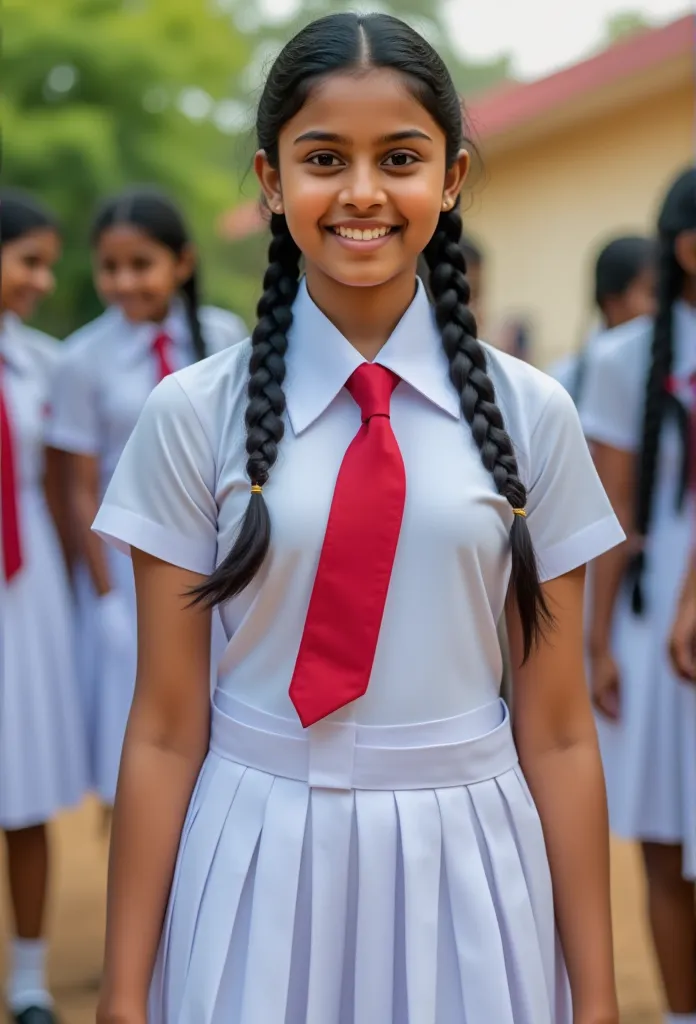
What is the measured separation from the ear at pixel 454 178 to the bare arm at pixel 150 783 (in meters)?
0.53

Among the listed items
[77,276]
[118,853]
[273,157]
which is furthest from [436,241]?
[77,276]

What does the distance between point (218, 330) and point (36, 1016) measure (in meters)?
1.71

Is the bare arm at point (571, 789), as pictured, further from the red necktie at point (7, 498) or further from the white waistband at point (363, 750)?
the red necktie at point (7, 498)

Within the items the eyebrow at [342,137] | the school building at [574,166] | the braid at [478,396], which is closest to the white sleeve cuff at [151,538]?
the braid at [478,396]

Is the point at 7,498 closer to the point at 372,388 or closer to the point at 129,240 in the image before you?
the point at 129,240

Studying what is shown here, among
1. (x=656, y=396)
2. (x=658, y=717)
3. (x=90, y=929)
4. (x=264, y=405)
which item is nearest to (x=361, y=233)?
(x=264, y=405)

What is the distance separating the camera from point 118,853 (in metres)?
1.52

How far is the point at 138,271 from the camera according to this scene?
3.41 meters

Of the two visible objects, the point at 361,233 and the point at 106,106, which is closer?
the point at 361,233

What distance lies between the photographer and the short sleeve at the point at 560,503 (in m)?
1.56

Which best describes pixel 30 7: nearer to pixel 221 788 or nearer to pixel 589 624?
pixel 589 624

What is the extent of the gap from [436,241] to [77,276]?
463 inches

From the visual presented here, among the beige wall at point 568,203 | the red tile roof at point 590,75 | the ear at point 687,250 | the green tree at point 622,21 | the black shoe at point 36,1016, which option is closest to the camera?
the ear at point 687,250

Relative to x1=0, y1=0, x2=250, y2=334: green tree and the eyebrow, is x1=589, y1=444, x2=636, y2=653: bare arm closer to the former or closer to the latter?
the eyebrow
